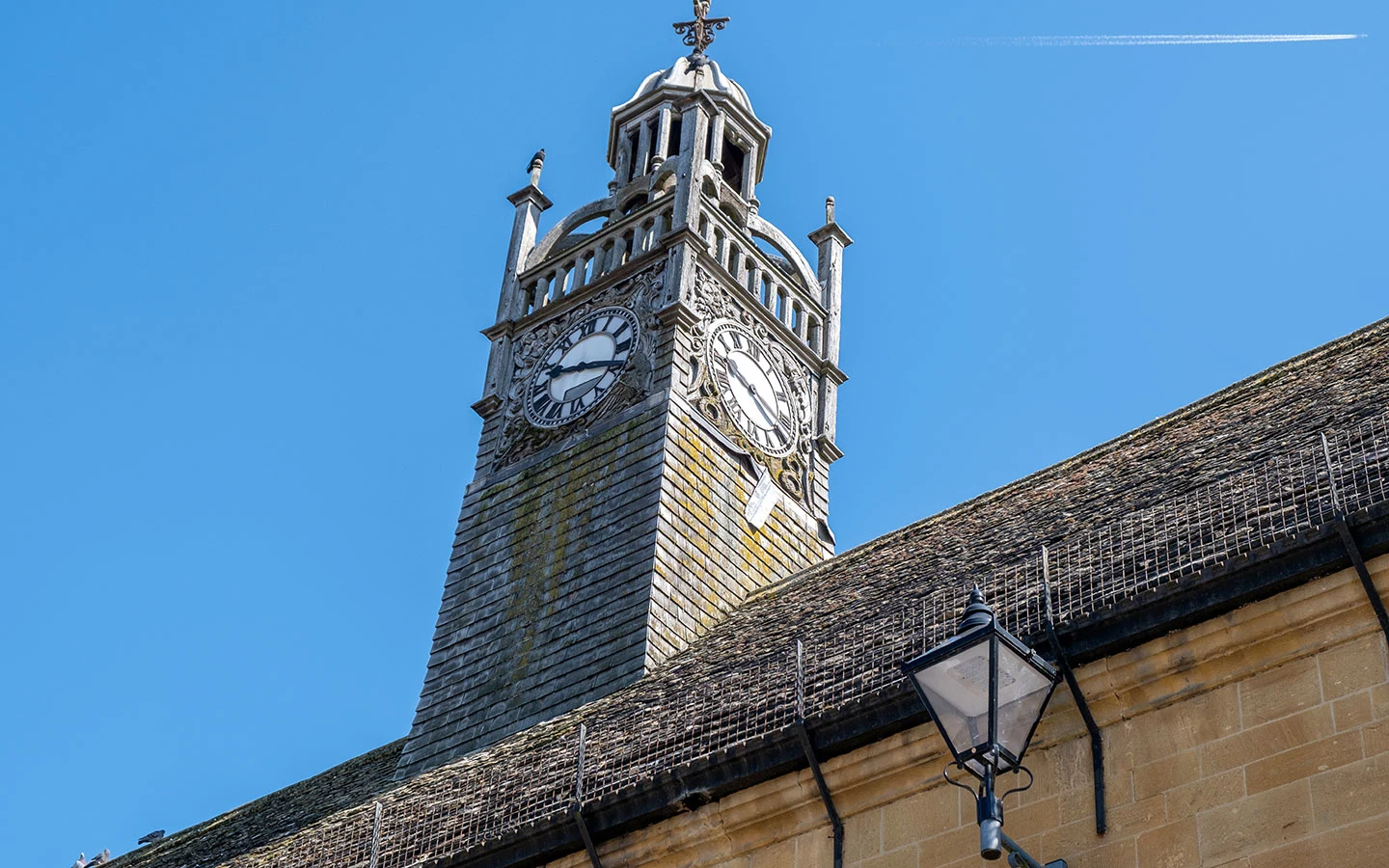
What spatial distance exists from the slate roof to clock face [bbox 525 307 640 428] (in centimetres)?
528

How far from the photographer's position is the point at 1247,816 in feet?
37.6

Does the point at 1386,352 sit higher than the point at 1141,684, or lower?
higher

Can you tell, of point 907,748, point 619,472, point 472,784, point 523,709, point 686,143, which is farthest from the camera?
point 686,143

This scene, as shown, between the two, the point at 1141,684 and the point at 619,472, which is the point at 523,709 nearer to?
the point at 619,472

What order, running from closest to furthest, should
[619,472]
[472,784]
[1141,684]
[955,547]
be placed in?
[1141,684] < [472,784] < [955,547] < [619,472]

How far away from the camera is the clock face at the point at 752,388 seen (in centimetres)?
2698

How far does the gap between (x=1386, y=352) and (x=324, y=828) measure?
10.6 m

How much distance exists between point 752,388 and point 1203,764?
52.8ft

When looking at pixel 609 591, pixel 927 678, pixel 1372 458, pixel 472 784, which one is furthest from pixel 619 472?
pixel 927 678

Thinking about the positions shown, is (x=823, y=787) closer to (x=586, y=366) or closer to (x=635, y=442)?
(x=635, y=442)

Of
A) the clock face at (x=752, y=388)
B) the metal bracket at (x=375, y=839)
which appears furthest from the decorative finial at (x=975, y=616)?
the clock face at (x=752, y=388)

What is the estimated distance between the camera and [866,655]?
13953 mm

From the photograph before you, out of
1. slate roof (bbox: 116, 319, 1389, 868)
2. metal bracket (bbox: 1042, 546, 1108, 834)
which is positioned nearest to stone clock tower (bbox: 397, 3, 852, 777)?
slate roof (bbox: 116, 319, 1389, 868)

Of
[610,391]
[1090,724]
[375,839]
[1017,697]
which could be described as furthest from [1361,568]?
[610,391]
